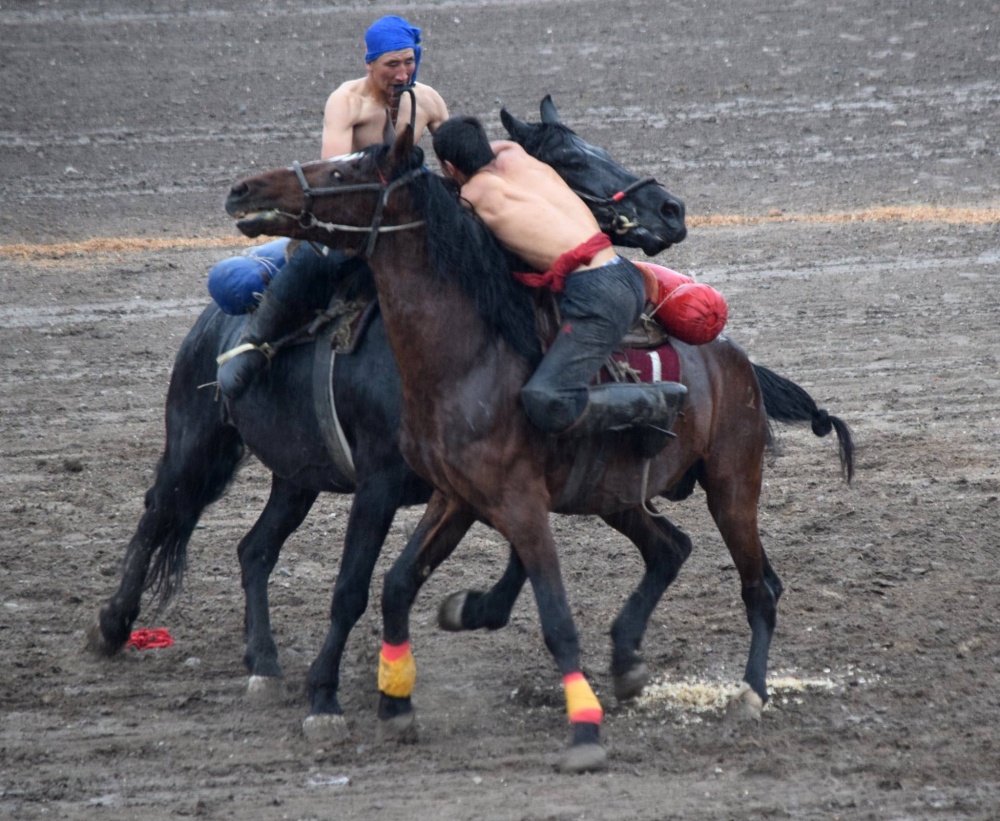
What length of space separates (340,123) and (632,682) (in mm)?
2423

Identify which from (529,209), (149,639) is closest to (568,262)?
(529,209)

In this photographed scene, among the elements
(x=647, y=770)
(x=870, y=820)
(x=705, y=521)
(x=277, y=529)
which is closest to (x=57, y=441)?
(x=277, y=529)

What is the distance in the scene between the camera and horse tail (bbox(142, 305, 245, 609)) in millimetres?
6285

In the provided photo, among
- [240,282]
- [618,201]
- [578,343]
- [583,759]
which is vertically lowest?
[583,759]

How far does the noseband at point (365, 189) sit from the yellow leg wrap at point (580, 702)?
5.34 ft

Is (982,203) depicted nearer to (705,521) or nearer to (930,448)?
(930,448)

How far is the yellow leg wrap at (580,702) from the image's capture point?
4.86 m

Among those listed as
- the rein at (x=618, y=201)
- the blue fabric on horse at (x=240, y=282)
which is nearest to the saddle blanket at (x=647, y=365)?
the rein at (x=618, y=201)

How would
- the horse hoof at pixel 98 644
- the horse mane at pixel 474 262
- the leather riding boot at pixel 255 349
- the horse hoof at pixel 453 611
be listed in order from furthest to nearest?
the horse hoof at pixel 98 644 → the horse hoof at pixel 453 611 → the leather riding boot at pixel 255 349 → the horse mane at pixel 474 262

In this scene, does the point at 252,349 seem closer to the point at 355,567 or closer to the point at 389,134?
the point at 355,567

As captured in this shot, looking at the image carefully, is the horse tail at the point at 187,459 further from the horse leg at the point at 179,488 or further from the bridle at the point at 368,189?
the bridle at the point at 368,189

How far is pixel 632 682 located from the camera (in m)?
5.57

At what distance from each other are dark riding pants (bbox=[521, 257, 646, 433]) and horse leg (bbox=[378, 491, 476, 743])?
2.01 feet

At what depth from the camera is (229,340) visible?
6.14m
